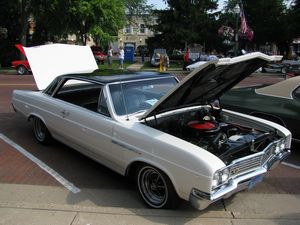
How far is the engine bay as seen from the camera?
15.4 feet

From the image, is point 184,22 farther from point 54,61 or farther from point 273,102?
point 273,102

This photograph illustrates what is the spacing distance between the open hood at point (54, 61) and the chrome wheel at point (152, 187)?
375 centimetres

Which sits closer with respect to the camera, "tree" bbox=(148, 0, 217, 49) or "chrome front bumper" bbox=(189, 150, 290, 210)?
"chrome front bumper" bbox=(189, 150, 290, 210)

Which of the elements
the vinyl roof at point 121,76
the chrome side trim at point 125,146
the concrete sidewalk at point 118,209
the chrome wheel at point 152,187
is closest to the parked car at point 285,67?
the vinyl roof at point 121,76

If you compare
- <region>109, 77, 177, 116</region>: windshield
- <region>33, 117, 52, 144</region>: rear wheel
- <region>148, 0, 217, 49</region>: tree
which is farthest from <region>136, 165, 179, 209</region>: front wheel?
<region>148, 0, 217, 49</region>: tree

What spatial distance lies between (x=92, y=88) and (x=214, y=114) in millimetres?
1760

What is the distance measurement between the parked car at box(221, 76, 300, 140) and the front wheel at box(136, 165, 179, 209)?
2959mm

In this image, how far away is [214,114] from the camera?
5855 mm

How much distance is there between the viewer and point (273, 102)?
23.1 ft

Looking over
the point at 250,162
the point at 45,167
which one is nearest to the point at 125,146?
the point at 250,162

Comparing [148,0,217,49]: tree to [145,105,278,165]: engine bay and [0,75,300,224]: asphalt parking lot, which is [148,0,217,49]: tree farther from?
[145,105,278,165]: engine bay

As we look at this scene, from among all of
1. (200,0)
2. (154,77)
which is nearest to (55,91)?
(154,77)

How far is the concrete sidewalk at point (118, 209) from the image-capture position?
418cm

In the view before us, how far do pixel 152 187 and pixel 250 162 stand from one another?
112cm
